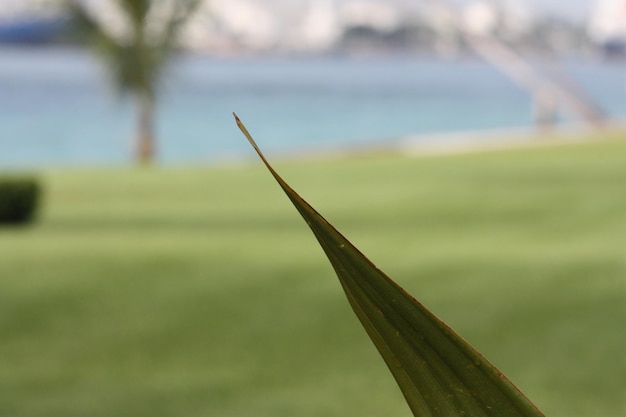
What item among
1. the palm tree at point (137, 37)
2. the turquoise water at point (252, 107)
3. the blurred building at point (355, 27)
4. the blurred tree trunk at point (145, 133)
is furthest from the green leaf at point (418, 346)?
the blurred building at point (355, 27)

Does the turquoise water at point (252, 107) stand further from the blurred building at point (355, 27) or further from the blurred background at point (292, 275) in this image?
the blurred background at point (292, 275)

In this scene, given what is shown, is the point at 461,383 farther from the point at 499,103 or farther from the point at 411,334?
the point at 499,103

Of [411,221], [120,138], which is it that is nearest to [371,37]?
[120,138]

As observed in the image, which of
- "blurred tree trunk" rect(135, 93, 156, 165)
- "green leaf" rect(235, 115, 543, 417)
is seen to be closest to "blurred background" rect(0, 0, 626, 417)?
"blurred tree trunk" rect(135, 93, 156, 165)

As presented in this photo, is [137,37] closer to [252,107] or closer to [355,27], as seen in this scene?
[252,107]

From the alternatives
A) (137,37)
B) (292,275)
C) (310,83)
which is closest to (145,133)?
(137,37)

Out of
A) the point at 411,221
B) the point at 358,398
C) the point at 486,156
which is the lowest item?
the point at 358,398

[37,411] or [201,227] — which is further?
[201,227]

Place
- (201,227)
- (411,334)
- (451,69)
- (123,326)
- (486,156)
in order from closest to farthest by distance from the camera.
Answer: (411,334)
(123,326)
(201,227)
(486,156)
(451,69)
